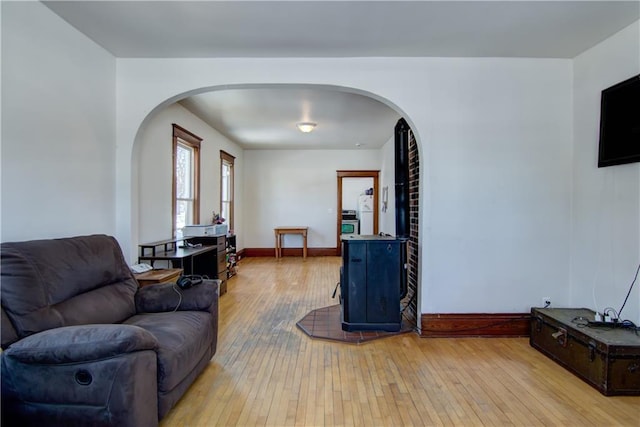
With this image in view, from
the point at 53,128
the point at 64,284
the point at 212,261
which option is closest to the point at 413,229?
the point at 212,261

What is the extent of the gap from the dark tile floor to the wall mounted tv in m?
2.25

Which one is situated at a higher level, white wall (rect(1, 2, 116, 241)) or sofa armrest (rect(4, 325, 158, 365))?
white wall (rect(1, 2, 116, 241))

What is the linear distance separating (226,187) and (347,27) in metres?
5.01

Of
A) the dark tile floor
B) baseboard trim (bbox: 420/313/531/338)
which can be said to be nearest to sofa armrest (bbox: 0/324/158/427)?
the dark tile floor

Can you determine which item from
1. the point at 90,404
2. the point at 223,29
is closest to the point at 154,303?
the point at 90,404

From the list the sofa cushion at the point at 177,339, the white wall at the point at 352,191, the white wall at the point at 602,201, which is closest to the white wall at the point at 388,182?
the white wall at the point at 352,191

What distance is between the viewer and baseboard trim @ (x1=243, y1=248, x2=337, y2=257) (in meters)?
8.37

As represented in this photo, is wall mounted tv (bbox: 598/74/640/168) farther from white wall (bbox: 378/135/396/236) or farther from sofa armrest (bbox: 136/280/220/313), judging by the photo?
white wall (bbox: 378/135/396/236)

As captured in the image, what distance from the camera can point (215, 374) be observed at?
8.20 ft

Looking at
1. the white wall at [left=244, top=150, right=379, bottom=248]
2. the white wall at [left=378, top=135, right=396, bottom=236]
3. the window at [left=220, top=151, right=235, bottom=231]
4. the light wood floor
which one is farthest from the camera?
the white wall at [left=244, top=150, right=379, bottom=248]

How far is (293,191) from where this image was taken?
836 cm

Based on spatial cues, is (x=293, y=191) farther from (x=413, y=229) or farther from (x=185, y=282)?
(x=185, y=282)

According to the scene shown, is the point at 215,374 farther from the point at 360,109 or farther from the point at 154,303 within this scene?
the point at 360,109

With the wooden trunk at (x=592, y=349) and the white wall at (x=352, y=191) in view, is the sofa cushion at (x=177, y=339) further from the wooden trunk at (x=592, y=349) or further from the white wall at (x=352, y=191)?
the white wall at (x=352, y=191)
